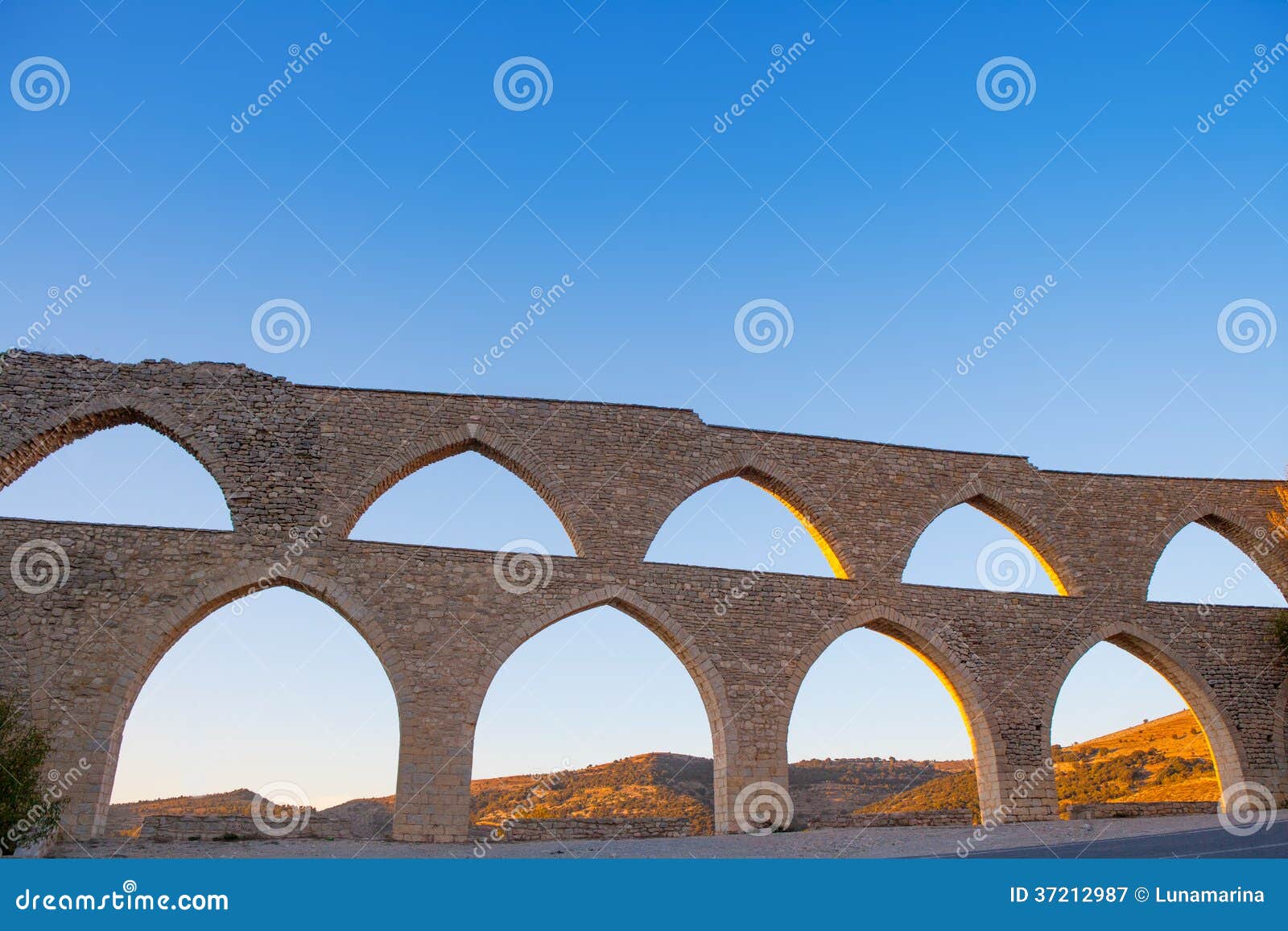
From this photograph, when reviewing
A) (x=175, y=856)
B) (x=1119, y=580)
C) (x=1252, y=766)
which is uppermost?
(x=1119, y=580)

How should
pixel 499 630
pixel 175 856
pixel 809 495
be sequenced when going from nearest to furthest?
1. pixel 175 856
2. pixel 499 630
3. pixel 809 495

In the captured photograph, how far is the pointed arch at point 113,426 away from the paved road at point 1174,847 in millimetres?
10044

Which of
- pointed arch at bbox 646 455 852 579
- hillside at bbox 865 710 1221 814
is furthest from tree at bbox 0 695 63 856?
hillside at bbox 865 710 1221 814

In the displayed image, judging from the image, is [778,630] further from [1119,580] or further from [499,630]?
[1119,580]

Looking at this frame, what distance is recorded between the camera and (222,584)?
41.5ft

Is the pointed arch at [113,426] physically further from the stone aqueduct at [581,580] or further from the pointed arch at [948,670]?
the pointed arch at [948,670]

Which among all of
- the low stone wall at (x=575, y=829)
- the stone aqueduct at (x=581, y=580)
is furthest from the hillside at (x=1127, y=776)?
the low stone wall at (x=575, y=829)

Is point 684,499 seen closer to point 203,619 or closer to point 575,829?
point 575,829

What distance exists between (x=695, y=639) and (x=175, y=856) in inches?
257

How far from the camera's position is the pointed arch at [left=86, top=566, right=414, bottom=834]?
11.8m

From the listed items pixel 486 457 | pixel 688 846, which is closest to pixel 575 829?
pixel 688 846

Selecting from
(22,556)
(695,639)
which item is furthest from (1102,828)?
(22,556)

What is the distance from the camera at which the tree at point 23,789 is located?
944 cm

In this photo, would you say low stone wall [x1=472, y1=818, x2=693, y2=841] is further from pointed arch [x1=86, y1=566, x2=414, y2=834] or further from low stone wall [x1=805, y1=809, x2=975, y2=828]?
low stone wall [x1=805, y1=809, x2=975, y2=828]
